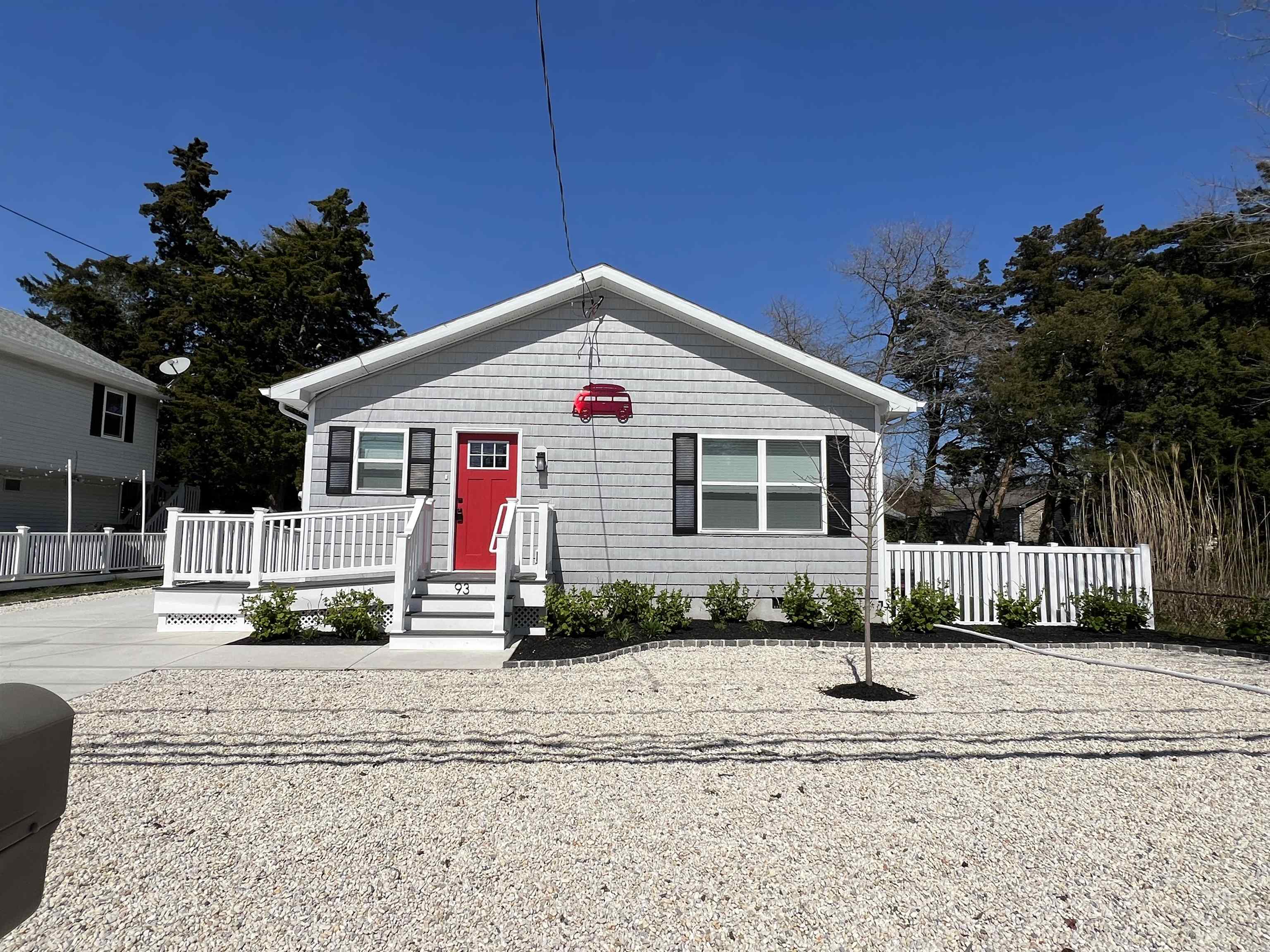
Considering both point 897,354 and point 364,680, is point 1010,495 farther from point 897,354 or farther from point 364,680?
point 364,680

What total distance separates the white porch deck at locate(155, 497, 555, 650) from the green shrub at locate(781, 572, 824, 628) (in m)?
3.12

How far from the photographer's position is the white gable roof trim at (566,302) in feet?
28.4

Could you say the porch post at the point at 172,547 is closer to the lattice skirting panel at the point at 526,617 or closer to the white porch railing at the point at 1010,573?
the lattice skirting panel at the point at 526,617

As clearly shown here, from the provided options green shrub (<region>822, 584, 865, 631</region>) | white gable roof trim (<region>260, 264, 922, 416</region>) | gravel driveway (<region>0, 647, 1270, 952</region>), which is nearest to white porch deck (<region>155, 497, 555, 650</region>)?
white gable roof trim (<region>260, 264, 922, 416</region>)

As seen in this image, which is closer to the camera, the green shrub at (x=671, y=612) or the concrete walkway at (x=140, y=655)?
the concrete walkway at (x=140, y=655)

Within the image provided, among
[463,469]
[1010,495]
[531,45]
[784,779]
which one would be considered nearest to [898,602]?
[784,779]

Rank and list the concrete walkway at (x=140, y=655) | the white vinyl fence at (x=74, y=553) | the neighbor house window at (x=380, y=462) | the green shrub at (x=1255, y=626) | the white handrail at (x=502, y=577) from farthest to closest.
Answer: the white vinyl fence at (x=74, y=553) → the neighbor house window at (x=380, y=462) → the green shrub at (x=1255, y=626) → the white handrail at (x=502, y=577) → the concrete walkway at (x=140, y=655)

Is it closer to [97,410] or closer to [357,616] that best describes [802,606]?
[357,616]

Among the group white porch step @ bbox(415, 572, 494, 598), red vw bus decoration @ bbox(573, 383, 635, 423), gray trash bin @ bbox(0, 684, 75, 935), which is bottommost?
white porch step @ bbox(415, 572, 494, 598)

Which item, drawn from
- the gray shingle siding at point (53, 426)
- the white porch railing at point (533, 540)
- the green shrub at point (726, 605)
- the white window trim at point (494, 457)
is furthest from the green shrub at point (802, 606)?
the gray shingle siding at point (53, 426)

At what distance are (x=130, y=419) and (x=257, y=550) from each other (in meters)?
14.2

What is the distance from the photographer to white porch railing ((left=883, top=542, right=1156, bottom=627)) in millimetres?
8672

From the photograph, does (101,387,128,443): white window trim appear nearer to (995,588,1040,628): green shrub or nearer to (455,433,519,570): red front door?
(455,433,519,570): red front door

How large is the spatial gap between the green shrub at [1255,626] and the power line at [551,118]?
30.4 ft
